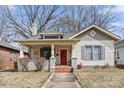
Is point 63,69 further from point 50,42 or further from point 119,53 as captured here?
point 119,53

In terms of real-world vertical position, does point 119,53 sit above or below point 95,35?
below

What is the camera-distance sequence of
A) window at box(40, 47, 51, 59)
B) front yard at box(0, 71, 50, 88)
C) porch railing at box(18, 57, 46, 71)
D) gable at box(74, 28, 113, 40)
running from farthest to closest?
window at box(40, 47, 51, 59) → gable at box(74, 28, 113, 40) → porch railing at box(18, 57, 46, 71) → front yard at box(0, 71, 50, 88)

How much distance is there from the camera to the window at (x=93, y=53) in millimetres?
26422

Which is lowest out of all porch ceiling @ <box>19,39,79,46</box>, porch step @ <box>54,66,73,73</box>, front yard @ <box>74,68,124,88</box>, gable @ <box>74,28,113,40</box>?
front yard @ <box>74,68,124,88</box>

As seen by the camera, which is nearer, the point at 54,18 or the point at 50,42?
the point at 50,42

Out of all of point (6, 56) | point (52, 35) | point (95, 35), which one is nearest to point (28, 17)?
point (6, 56)

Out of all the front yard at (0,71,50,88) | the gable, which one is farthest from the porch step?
the front yard at (0,71,50,88)

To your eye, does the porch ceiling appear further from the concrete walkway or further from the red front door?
the concrete walkway

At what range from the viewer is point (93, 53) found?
86.7ft

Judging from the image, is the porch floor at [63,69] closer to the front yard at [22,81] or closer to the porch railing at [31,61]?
the porch railing at [31,61]

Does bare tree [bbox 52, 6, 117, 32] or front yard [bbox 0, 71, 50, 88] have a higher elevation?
bare tree [bbox 52, 6, 117, 32]

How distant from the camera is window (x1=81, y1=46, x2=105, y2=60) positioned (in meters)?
26.4

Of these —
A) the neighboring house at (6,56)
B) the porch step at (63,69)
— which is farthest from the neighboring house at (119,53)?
the neighboring house at (6,56)
